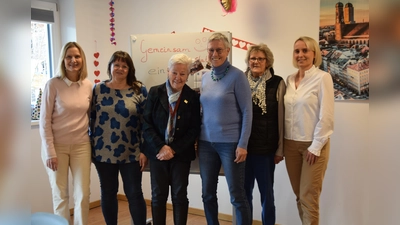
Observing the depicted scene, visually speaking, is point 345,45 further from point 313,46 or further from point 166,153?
point 166,153

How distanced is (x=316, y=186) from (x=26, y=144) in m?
1.88

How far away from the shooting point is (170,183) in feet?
6.78

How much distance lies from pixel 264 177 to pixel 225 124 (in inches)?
17.7

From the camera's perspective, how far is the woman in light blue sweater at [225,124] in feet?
6.25

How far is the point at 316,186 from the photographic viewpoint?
6.33 ft

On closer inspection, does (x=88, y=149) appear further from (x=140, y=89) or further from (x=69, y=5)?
(x=69, y=5)

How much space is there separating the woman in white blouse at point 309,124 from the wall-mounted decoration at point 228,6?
1052 millimetres

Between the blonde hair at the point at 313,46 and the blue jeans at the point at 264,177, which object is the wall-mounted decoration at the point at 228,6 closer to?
the blonde hair at the point at 313,46

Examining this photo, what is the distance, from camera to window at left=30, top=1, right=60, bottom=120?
121 inches

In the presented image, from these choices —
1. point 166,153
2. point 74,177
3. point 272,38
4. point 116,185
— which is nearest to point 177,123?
point 166,153

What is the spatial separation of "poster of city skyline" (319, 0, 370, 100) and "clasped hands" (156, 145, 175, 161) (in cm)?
135

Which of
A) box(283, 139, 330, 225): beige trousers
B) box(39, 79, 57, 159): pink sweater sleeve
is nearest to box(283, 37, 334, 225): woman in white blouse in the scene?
box(283, 139, 330, 225): beige trousers

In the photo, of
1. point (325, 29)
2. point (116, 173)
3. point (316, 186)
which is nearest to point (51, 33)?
point (116, 173)

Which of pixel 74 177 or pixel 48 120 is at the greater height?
pixel 48 120
